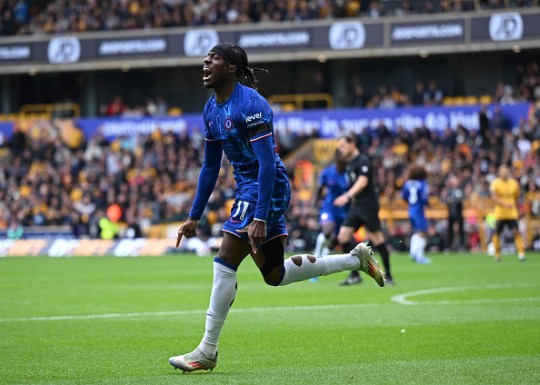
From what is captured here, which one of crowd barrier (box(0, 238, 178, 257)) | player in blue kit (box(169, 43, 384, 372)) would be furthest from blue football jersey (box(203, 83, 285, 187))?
crowd barrier (box(0, 238, 178, 257))

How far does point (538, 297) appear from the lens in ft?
47.3

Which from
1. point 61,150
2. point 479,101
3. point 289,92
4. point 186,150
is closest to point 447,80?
point 479,101

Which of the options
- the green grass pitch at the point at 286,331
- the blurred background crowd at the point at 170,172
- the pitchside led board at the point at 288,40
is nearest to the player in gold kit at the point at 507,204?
the green grass pitch at the point at 286,331

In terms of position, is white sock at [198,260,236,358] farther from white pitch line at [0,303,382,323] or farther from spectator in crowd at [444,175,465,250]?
spectator in crowd at [444,175,465,250]

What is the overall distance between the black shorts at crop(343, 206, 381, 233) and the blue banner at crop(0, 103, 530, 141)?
64.9ft

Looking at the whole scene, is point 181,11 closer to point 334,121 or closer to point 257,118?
point 334,121

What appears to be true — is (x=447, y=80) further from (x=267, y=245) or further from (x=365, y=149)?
(x=267, y=245)

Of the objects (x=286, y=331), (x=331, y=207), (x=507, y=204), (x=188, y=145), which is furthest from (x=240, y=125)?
(x=188, y=145)

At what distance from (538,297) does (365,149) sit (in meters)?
22.5

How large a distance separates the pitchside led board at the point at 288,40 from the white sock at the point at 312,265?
30.5 meters

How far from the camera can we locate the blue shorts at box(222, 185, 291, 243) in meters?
8.01

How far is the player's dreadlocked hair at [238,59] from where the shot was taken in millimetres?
8172

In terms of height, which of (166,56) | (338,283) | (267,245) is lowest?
(338,283)

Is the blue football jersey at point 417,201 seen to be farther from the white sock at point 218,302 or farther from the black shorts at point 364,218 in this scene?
the white sock at point 218,302
